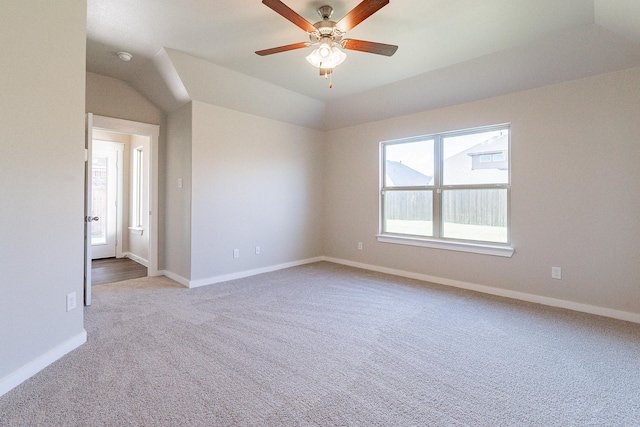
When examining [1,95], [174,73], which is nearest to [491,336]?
[1,95]

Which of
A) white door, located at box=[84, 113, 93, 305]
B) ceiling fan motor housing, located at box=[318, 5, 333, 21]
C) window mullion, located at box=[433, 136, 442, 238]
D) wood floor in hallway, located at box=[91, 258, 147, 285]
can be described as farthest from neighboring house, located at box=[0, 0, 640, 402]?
ceiling fan motor housing, located at box=[318, 5, 333, 21]

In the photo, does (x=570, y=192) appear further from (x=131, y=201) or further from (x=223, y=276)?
(x=131, y=201)

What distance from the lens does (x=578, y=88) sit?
3115 millimetres

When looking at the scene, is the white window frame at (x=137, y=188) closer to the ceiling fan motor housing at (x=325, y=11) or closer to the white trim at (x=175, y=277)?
the white trim at (x=175, y=277)

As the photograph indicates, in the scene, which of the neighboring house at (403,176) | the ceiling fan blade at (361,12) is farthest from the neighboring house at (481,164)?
the ceiling fan blade at (361,12)

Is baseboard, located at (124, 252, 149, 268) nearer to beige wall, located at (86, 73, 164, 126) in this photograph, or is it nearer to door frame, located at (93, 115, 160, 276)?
door frame, located at (93, 115, 160, 276)

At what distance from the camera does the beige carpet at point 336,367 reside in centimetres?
159

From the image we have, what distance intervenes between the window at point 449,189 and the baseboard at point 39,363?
12.8 ft

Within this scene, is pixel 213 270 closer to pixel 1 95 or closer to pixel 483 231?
pixel 1 95

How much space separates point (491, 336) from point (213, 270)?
3338mm

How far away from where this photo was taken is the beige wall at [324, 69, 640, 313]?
2893 millimetres

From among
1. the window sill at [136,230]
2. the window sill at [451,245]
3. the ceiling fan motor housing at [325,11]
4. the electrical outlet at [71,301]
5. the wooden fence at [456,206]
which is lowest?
the electrical outlet at [71,301]

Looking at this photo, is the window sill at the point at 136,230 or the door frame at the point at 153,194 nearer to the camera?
the door frame at the point at 153,194

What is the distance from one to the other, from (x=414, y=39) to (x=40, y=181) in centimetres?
333
